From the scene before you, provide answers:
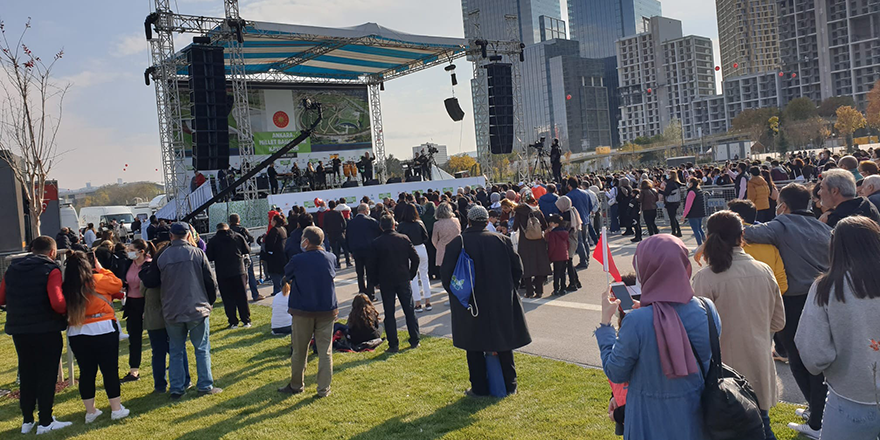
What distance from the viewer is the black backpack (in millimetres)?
2684

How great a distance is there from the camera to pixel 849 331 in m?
2.83

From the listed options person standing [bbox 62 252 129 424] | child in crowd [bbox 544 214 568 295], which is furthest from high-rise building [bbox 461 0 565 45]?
person standing [bbox 62 252 129 424]

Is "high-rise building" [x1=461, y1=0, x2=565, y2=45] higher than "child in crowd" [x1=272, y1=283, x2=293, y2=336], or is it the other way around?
"high-rise building" [x1=461, y1=0, x2=565, y2=45]

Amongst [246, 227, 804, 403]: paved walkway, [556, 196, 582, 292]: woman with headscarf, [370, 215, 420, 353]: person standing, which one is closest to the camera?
[246, 227, 804, 403]: paved walkway

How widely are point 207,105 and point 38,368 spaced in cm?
1585

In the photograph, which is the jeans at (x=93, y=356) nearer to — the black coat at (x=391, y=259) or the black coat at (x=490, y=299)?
the black coat at (x=391, y=259)

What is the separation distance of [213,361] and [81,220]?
3151 cm

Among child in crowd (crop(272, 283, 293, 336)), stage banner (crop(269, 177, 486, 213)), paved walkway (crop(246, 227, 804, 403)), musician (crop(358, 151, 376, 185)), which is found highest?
musician (crop(358, 151, 376, 185))

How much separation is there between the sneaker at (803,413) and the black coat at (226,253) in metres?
7.60

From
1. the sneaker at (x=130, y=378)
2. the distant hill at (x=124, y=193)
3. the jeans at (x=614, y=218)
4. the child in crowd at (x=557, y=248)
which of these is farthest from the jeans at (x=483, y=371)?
the distant hill at (x=124, y=193)

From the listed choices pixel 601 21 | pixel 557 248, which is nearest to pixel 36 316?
pixel 557 248

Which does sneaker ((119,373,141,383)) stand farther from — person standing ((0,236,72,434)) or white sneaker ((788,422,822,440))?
white sneaker ((788,422,822,440))

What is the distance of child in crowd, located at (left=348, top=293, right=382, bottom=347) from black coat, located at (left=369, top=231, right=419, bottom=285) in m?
0.47

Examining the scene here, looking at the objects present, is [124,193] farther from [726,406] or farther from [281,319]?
[726,406]
